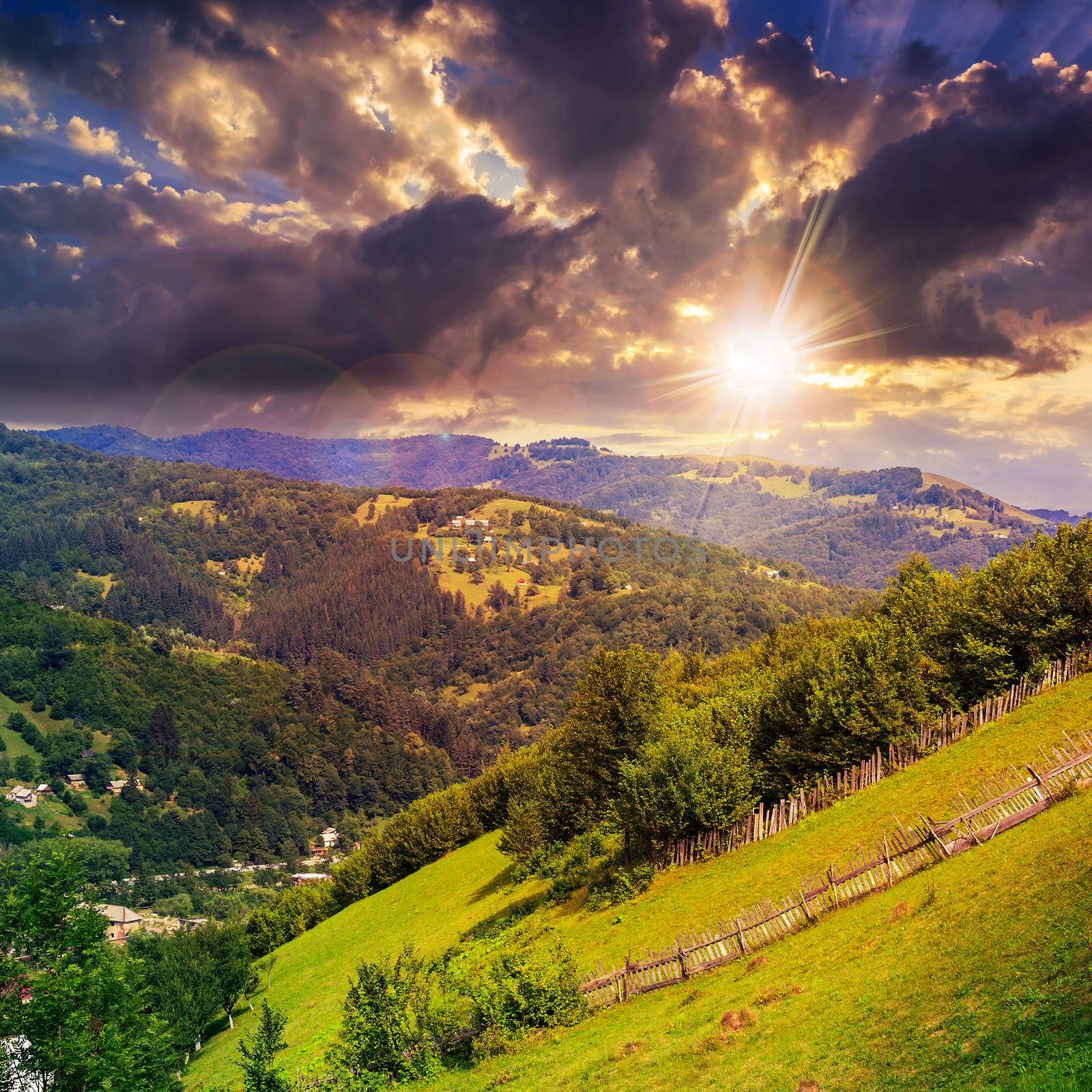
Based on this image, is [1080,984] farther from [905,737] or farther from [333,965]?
[333,965]

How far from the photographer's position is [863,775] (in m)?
40.4

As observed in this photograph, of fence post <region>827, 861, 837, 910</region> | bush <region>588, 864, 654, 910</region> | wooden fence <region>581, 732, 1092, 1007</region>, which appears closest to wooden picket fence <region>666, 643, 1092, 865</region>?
bush <region>588, 864, 654, 910</region>

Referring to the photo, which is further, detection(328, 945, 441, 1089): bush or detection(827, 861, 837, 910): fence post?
detection(328, 945, 441, 1089): bush

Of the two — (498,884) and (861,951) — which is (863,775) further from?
(498,884)

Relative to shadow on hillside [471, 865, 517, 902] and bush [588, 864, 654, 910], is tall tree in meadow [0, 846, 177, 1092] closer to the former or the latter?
bush [588, 864, 654, 910]

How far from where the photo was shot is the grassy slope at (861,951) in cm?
1739

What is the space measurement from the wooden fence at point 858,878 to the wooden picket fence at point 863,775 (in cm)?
1028

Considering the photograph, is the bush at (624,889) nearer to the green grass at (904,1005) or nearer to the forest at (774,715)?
the forest at (774,715)

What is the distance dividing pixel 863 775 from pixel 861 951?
63.9ft

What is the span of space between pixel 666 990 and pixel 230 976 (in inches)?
2624

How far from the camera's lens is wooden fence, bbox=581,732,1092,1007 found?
26.3m

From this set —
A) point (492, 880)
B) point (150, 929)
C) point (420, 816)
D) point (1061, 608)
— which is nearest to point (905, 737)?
point (1061, 608)

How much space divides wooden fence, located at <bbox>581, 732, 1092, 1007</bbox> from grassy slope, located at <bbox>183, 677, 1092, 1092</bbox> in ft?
2.79

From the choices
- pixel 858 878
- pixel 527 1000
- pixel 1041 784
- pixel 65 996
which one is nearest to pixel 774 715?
pixel 858 878
